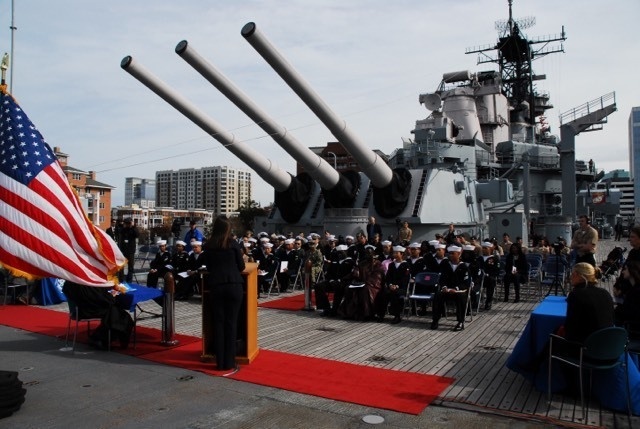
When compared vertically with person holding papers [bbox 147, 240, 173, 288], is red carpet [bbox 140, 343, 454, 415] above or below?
below

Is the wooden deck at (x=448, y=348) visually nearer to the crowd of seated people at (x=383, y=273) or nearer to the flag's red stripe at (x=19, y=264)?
the crowd of seated people at (x=383, y=273)

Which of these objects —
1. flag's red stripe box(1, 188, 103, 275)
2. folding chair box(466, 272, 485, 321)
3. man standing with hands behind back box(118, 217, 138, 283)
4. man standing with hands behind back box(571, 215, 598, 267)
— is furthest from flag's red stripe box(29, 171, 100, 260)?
man standing with hands behind back box(571, 215, 598, 267)

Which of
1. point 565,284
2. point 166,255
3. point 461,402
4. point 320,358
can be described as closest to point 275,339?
point 320,358

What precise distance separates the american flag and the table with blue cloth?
14.5 feet

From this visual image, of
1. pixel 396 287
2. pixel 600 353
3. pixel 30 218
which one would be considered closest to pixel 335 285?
pixel 396 287

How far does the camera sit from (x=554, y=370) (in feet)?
16.0

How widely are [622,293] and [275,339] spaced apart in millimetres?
4364

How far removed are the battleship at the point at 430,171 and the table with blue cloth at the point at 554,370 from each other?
690 centimetres

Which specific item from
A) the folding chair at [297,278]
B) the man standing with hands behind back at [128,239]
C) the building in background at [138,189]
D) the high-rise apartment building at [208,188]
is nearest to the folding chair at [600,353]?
the folding chair at [297,278]

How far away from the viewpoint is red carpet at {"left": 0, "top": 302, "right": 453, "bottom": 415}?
15.6 feet

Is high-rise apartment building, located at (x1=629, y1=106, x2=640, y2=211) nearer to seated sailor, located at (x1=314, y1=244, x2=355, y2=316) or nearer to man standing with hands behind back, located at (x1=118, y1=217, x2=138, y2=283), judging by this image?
seated sailor, located at (x1=314, y1=244, x2=355, y2=316)

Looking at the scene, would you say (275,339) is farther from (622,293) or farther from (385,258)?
(622,293)

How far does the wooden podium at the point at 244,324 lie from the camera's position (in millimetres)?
5957

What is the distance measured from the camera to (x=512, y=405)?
460cm
